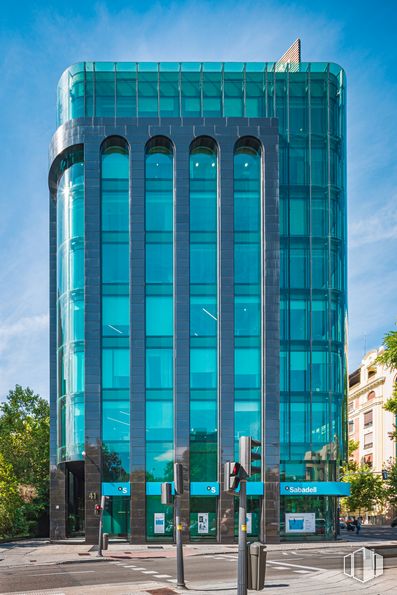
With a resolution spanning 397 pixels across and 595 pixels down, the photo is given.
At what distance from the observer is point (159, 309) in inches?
2269

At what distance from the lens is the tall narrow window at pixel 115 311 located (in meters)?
55.8

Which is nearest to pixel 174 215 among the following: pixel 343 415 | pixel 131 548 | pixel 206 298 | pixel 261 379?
pixel 206 298

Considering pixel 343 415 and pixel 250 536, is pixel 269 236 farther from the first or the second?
pixel 250 536

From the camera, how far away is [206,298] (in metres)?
58.0

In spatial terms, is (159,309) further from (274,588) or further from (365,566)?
(274,588)

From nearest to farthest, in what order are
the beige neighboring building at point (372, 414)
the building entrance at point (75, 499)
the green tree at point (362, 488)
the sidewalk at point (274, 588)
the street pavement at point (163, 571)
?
1. the sidewalk at point (274, 588)
2. the street pavement at point (163, 571)
3. the building entrance at point (75, 499)
4. the green tree at point (362, 488)
5. the beige neighboring building at point (372, 414)

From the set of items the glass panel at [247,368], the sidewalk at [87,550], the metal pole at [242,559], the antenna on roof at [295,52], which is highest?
the antenna on roof at [295,52]

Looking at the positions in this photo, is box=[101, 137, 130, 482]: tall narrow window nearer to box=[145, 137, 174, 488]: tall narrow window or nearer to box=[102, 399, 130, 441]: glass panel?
box=[102, 399, 130, 441]: glass panel

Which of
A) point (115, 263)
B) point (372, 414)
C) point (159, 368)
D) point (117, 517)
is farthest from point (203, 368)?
point (372, 414)

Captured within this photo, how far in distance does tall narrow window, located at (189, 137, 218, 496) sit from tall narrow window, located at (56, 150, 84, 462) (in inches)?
337

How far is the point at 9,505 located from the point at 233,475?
43.1 metres

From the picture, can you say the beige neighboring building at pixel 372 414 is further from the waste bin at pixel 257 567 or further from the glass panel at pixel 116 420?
the waste bin at pixel 257 567

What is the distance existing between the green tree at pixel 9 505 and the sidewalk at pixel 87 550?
57.1 inches

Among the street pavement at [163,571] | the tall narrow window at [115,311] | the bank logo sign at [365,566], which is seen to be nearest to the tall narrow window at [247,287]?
the tall narrow window at [115,311]
